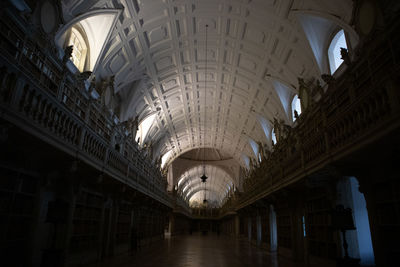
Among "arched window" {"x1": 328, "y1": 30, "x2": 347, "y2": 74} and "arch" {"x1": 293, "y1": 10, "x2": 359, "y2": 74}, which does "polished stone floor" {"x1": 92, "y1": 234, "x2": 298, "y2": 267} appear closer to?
"arched window" {"x1": 328, "y1": 30, "x2": 347, "y2": 74}

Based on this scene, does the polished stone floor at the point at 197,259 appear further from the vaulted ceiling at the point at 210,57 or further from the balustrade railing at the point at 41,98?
the vaulted ceiling at the point at 210,57

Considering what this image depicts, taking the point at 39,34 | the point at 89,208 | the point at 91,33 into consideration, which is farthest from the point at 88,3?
the point at 89,208

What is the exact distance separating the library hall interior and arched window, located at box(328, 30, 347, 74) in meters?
0.05

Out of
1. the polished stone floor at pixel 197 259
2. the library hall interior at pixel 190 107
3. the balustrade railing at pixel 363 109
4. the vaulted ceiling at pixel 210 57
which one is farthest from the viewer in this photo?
the vaulted ceiling at pixel 210 57

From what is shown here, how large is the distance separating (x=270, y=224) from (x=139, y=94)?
12.4m

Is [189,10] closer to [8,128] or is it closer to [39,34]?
[39,34]

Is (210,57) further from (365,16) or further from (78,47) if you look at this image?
(365,16)

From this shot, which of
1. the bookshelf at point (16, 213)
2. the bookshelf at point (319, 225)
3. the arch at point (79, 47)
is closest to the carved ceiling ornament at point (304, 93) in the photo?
the bookshelf at point (319, 225)

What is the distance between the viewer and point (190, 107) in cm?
2350

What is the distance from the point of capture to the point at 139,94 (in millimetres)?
17547

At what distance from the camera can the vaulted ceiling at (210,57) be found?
12094 mm

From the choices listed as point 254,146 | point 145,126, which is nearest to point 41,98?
point 145,126

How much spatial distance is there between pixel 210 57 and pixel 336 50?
8.29m

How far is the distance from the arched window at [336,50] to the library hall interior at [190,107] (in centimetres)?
5
